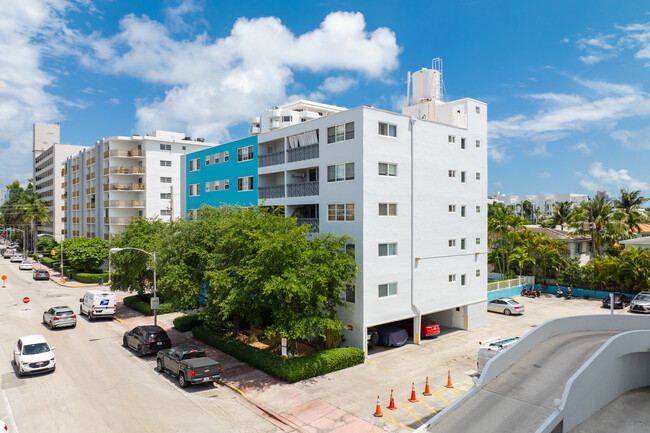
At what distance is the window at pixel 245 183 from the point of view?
36.5m

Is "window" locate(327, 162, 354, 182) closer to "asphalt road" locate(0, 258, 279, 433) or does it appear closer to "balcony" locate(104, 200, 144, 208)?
"asphalt road" locate(0, 258, 279, 433)

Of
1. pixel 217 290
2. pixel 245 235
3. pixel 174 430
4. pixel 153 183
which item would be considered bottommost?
pixel 174 430

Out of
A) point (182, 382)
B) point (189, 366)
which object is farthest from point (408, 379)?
point (182, 382)

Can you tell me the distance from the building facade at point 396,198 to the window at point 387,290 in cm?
7

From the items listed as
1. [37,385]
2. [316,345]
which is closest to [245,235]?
[316,345]

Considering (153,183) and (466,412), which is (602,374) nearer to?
(466,412)

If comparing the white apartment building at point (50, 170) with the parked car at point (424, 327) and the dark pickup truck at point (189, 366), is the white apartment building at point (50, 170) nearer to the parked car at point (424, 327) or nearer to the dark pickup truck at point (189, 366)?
the dark pickup truck at point (189, 366)

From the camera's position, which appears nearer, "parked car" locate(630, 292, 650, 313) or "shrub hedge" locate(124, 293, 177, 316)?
"shrub hedge" locate(124, 293, 177, 316)

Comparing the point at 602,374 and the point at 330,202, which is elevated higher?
the point at 330,202

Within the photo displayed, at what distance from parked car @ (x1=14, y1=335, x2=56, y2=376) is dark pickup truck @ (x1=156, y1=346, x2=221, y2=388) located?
A: 19.0 feet

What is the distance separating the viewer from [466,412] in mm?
16531

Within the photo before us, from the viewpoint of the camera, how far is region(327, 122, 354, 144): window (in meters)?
27.6

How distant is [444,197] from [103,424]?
82.0 feet

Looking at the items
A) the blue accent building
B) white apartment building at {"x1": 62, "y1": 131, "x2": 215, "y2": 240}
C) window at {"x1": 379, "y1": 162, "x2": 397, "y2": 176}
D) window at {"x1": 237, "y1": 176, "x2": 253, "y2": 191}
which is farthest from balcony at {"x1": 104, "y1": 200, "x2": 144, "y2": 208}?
window at {"x1": 379, "y1": 162, "x2": 397, "y2": 176}
